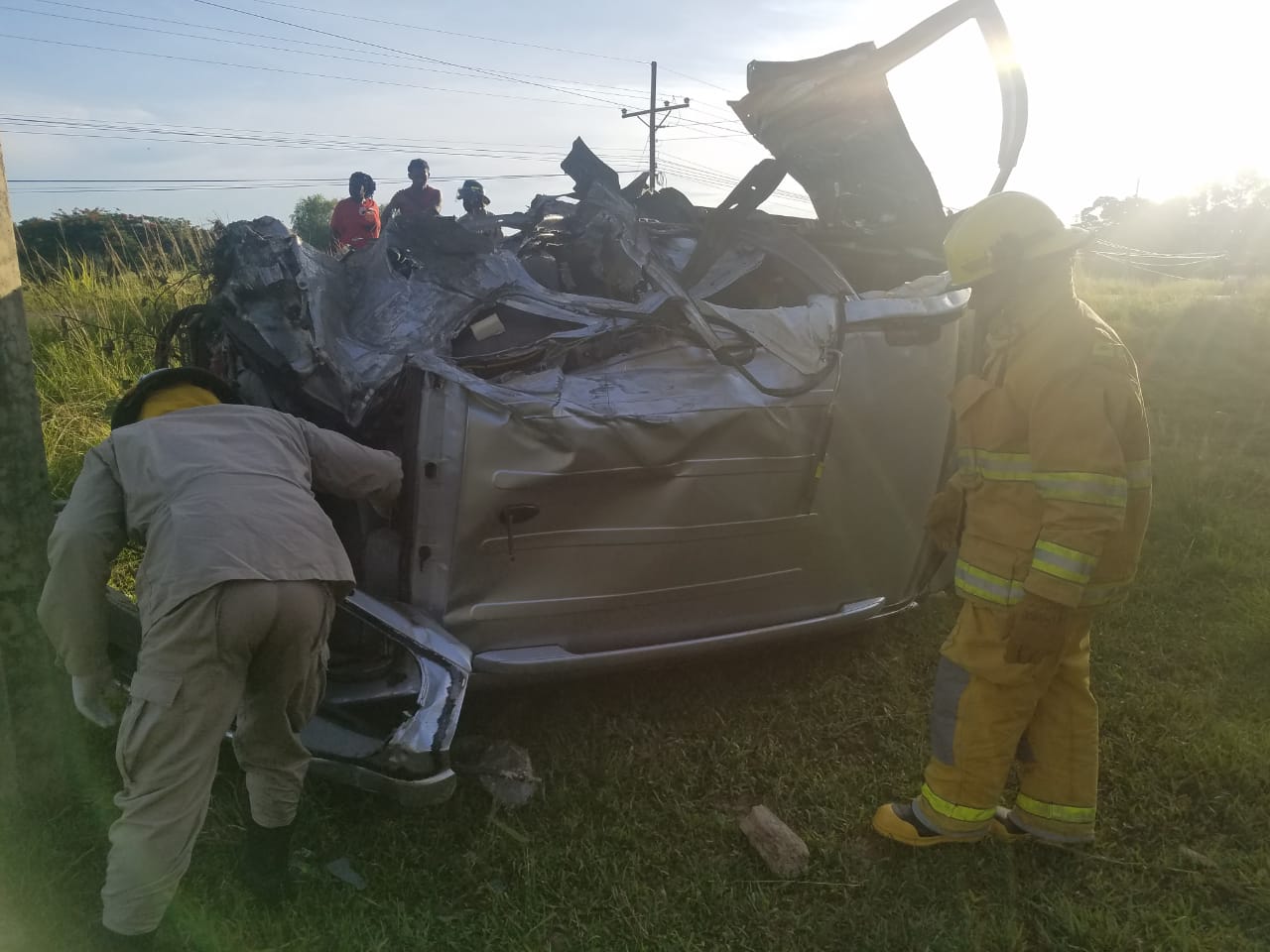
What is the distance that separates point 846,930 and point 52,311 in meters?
6.32

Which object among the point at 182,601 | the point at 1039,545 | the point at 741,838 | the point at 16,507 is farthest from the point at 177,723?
the point at 1039,545

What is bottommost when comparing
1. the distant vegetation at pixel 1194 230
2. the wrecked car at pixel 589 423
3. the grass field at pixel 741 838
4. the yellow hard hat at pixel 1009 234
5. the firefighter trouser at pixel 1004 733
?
the grass field at pixel 741 838

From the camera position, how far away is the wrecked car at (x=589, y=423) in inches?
103

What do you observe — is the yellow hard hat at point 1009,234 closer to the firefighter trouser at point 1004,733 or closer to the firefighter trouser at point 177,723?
the firefighter trouser at point 1004,733

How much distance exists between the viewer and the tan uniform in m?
2.19

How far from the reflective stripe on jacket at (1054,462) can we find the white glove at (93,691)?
7.21 feet

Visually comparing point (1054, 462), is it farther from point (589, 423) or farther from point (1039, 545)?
point (589, 423)

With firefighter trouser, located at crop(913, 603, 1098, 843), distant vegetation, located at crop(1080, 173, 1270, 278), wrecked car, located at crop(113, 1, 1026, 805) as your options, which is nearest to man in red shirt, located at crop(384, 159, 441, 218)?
Result: wrecked car, located at crop(113, 1, 1026, 805)

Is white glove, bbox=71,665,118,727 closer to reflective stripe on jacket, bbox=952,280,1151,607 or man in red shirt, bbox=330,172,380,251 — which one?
reflective stripe on jacket, bbox=952,280,1151,607

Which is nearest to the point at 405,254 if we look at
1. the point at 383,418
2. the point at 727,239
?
the point at 383,418

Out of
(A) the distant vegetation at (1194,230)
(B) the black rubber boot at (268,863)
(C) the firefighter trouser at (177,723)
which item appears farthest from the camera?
(A) the distant vegetation at (1194,230)

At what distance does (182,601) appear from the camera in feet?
6.48

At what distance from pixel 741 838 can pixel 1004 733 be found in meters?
0.81

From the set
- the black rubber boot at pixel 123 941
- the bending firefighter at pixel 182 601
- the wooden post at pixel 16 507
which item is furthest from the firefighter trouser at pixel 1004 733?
the wooden post at pixel 16 507
